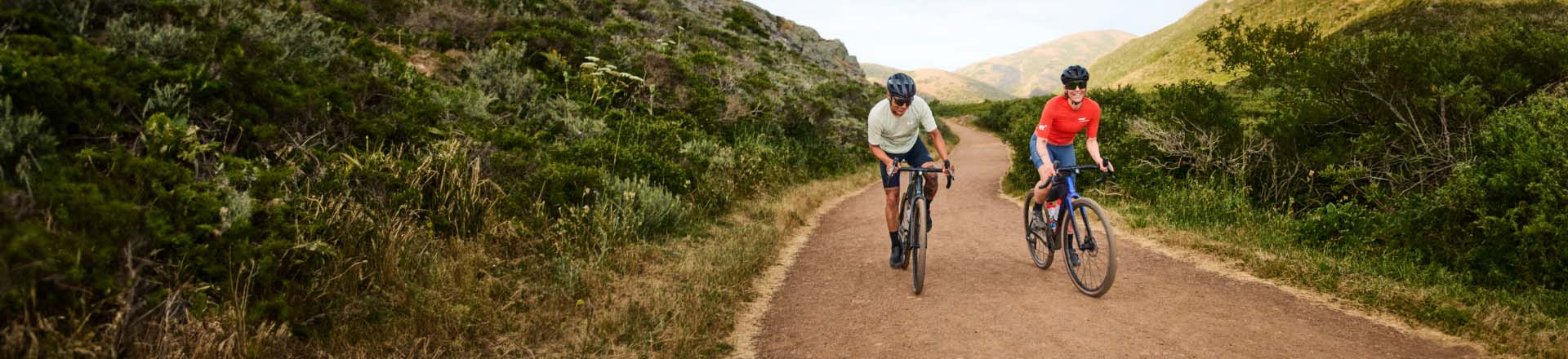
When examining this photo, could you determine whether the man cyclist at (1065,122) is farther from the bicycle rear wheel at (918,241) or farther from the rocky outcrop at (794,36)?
the rocky outcrop at (794,36)

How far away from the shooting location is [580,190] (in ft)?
21.4

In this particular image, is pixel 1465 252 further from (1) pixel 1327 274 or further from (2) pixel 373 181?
(2) pixel 373 181

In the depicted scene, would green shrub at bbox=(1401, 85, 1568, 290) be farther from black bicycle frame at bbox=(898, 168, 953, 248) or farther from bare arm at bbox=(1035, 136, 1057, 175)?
black bicycle frame at bbox=(898, 168, 953, 248)

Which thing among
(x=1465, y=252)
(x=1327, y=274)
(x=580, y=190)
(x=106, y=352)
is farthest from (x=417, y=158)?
(x=1465, y=252)

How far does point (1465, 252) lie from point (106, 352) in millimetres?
7984

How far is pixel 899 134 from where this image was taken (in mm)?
5789

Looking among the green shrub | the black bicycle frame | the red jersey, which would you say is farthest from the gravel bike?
the green shrub

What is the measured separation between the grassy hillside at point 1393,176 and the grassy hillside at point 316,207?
14.9 feet

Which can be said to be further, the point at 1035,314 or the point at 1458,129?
the point at 1458,129

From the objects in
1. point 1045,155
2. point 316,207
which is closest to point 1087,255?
point 1045,155

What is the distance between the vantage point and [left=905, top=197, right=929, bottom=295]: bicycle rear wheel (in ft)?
17.6

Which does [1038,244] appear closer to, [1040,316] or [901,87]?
[1040,316]

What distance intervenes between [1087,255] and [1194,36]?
12152 centimetres

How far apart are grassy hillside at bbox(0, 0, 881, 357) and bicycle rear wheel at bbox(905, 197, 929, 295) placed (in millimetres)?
1378
